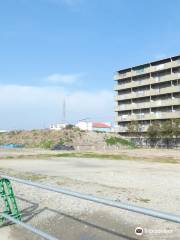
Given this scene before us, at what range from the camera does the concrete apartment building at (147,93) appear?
80625 millimetres

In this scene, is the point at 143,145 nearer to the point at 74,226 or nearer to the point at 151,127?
the point at 151,127

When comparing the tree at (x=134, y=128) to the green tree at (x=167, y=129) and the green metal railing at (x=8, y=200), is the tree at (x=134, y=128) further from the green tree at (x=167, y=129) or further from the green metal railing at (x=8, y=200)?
the green metal railing at (x=8, y=200)

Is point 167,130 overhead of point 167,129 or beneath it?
beneath

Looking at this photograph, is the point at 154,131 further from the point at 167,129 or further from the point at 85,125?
the point at 85,125

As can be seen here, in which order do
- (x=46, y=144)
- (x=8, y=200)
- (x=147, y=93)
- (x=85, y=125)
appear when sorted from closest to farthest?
(x=8, y=200), (x=46, y=144), (x=147, y=93), (x=85, y=125)

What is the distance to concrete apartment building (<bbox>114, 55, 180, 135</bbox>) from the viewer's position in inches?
3174

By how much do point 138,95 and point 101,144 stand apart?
15518 mm

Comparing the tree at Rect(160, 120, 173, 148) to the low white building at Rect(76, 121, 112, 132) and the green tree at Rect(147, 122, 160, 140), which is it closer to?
the green tree at Rect(147, 122, 160, 140)

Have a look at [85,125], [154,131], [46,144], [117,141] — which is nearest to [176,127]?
[154,131]

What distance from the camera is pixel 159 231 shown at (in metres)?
7.24

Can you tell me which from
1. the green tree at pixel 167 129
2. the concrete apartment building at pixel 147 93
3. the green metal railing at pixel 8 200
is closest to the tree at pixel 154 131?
the green tree at pixel 167 129

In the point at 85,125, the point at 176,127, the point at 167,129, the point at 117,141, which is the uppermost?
the point at 85,125

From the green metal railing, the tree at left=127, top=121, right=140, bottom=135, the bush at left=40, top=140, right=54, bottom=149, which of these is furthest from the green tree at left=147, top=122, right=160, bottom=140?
the green metal railing

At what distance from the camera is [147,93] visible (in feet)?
285
